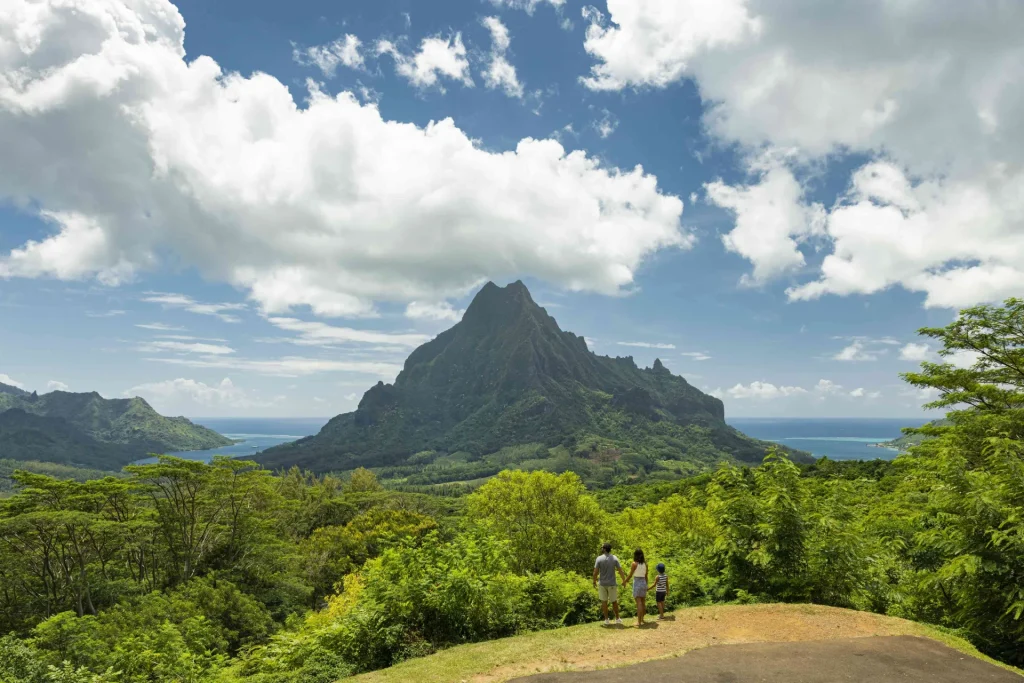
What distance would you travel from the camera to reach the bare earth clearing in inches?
426

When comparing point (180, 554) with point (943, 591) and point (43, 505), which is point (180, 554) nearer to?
point (43, 505)

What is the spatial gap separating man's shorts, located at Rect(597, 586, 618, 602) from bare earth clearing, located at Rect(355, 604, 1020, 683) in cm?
74

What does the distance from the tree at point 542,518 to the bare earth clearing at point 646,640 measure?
10.6m

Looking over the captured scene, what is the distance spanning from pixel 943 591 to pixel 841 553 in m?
2.54

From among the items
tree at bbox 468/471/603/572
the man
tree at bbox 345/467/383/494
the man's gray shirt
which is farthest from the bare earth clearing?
tree at bbox 345/467/383/494

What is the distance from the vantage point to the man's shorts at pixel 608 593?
14047 mm

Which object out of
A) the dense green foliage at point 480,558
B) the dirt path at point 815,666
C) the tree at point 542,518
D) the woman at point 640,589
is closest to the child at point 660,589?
the woman at point 640,589

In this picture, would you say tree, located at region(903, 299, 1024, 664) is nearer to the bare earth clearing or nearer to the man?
the bare earth clearing

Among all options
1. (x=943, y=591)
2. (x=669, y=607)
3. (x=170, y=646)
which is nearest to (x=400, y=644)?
(x=669, y=607)

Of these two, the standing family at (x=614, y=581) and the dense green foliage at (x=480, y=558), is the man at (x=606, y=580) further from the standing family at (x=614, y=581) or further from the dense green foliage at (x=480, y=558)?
the dense green foliage at (x=480, y=558)

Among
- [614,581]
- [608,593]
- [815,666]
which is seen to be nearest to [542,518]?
[608,593]

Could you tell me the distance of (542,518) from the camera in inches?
1040

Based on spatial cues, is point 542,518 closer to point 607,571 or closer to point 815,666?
point 607,571

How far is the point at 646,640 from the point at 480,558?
525 cm
